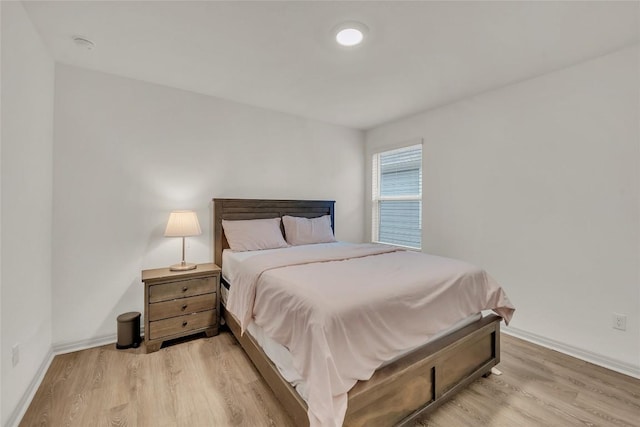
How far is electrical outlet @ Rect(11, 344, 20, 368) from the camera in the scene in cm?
158

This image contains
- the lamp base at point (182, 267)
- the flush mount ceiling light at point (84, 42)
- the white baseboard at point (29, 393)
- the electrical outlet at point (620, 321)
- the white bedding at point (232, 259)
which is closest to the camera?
the white baseboard at point (29, 393)

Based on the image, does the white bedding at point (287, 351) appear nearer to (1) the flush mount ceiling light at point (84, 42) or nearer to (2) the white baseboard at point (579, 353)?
(2) the white baseboard at point (579, 353)

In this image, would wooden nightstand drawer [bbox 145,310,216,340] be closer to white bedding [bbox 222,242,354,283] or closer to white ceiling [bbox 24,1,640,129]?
white bedding [bbox 222,242,354,283]

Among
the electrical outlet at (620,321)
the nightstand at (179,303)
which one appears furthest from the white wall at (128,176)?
the electrical outlet at (620,321)

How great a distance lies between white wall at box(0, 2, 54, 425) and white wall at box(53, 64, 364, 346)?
13 cm

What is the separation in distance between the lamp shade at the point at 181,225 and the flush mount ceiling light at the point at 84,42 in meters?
1.41

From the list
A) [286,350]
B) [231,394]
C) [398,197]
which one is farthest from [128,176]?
[398,197]

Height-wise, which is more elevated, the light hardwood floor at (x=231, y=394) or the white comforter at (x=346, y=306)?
the white comforter at (x=346, y=306)

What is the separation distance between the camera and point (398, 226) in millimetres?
4039

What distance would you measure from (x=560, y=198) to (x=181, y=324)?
3.51 meters

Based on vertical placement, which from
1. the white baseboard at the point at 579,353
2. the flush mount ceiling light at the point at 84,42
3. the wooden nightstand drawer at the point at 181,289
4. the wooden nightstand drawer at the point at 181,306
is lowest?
the white baseboard at the point at 579,353

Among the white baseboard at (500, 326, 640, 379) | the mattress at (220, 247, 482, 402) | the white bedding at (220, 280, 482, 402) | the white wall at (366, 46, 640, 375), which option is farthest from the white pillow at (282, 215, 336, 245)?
the white baseboard at (500, 326, 640, 379)

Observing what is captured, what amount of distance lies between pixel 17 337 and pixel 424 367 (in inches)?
94.1

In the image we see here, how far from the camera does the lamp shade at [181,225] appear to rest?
254cm
